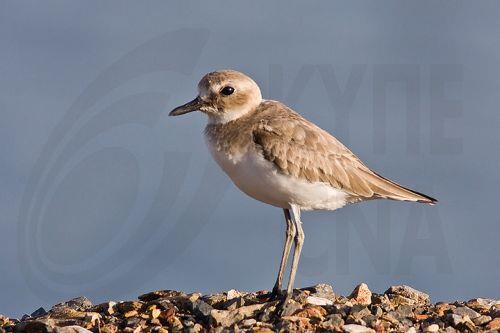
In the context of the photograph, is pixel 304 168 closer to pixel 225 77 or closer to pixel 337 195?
pixel 337 195

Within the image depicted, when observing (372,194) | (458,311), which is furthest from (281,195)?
(458,311)

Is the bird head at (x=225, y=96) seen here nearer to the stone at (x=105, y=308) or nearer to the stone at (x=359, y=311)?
the stone at (x=105, y=308)

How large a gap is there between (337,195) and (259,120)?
169 centimetres

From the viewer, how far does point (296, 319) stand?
12586 mm

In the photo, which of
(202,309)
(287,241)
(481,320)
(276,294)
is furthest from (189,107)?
(481,320)

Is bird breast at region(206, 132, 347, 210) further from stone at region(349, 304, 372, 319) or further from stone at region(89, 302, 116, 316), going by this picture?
stone at region(89, 302, 116, 316)

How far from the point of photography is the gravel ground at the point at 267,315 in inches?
491

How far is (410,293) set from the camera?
14.5 metres

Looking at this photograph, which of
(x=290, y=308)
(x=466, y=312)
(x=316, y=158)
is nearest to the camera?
(x=290, y=308)

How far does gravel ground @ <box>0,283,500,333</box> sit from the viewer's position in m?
12.5

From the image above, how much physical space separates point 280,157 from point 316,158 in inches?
30.5

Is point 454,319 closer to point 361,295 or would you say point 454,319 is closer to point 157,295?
point 361,295

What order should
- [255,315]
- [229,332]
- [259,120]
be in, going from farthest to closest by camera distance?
1. [259,120]
2. [255,315]
3. [229,332]

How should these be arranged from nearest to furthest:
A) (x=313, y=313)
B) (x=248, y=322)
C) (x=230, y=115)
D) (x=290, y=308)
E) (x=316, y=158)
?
(x=248, y=322), (x=313, y=313), (x=290, y=308), (x=316, y=158), (x=230, y=115)
